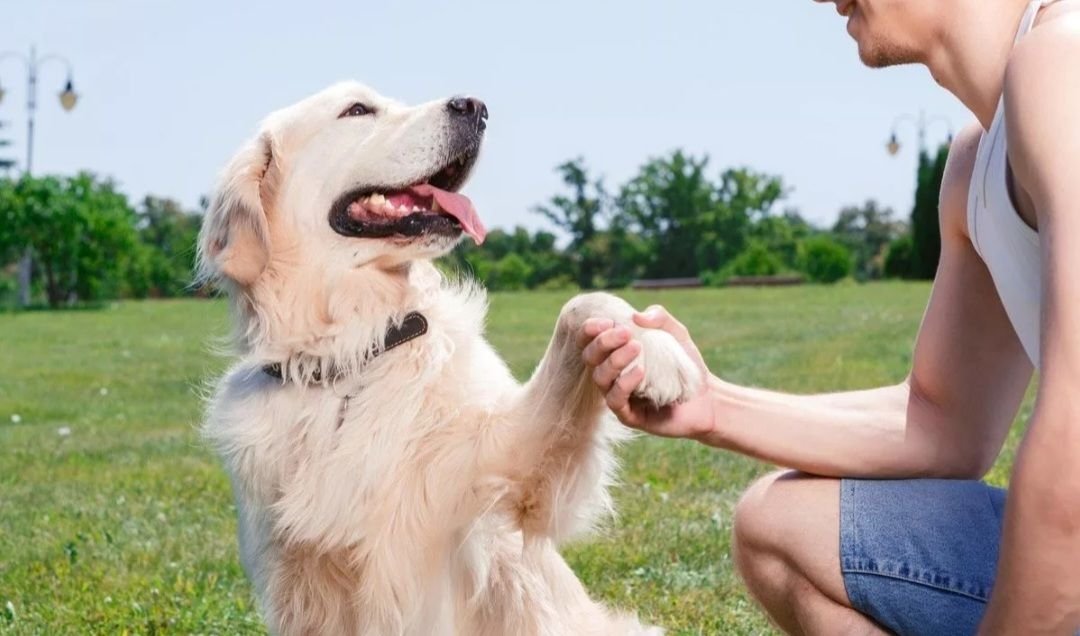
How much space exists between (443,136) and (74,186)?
41408mm

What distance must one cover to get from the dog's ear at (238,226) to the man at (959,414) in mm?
1207

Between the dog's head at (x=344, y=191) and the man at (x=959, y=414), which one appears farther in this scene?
the dog's head at (x=344, y=191)

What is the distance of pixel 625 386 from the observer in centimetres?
277

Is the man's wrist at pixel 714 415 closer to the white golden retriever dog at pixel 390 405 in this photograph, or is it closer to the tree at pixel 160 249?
the white golden retriever dog at pixel 390 405

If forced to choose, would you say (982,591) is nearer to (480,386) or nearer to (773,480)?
(773,480)

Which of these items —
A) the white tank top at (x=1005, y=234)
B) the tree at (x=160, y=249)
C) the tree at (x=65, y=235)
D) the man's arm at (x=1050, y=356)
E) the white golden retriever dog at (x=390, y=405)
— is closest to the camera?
the man's arm at (x=1050, y=356)

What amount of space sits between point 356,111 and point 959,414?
202cm

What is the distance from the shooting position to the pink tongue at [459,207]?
371 centimetres

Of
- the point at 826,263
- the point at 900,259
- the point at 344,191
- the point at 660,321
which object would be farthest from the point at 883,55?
the point at 826,263

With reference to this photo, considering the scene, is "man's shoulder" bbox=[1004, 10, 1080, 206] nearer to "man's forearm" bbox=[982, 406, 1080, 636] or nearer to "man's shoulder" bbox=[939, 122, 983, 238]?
"man's forearm" bbox=[982, 406, 1080, 636]

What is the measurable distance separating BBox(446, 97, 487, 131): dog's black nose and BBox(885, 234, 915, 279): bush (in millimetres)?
39803

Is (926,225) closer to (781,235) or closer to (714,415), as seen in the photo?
(781,235)

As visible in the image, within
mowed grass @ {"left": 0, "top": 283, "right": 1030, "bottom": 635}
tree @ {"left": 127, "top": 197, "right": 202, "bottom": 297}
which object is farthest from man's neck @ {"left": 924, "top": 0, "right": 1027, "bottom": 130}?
tree @ {"left": 127, "top": 197, "right": 202, "bottom": 297}

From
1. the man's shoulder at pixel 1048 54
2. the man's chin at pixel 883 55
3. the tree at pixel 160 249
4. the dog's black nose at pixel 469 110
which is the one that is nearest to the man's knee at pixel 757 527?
the man's chin at pixel 883 55
